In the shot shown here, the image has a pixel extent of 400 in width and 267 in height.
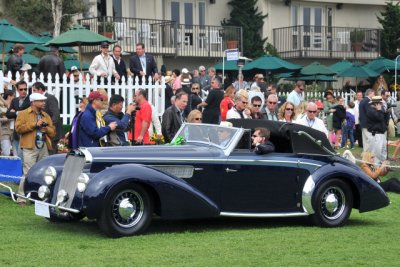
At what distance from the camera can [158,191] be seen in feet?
36.8

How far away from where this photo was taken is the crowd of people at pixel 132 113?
45.7 ft

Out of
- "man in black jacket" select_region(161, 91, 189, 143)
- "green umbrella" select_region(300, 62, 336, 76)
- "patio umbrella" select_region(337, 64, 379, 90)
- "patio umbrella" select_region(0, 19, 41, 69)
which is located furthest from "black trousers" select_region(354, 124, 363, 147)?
"man in black jacket" select_region(161, 91, 189, 143)

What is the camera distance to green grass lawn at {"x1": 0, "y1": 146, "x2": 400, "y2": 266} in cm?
971

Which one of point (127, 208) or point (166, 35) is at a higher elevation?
point (166, 35)

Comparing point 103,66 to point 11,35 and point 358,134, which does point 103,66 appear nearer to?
point 11,35

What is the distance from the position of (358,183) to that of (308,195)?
85 centimetres

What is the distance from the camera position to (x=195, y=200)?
11.5 m

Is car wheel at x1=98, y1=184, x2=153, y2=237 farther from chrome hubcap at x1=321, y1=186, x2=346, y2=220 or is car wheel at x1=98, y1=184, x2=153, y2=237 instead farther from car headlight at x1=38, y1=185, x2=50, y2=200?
chrome hubcap at x1=321, y1=186, x2=346, y2=220

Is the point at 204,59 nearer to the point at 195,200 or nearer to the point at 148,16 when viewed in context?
the point at 148,16

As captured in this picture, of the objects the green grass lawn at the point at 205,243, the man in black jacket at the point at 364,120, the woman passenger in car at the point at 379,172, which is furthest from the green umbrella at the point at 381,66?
the green grass lawn at the point at 205,243

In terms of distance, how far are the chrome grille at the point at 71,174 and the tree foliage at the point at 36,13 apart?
22100 mm

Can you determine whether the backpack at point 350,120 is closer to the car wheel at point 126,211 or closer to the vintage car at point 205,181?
the vintage car at point 205,181

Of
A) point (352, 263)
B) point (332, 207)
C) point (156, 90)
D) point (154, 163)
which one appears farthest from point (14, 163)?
point (156, 90)

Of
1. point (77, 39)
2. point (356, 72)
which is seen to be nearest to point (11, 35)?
point (77, 39)
